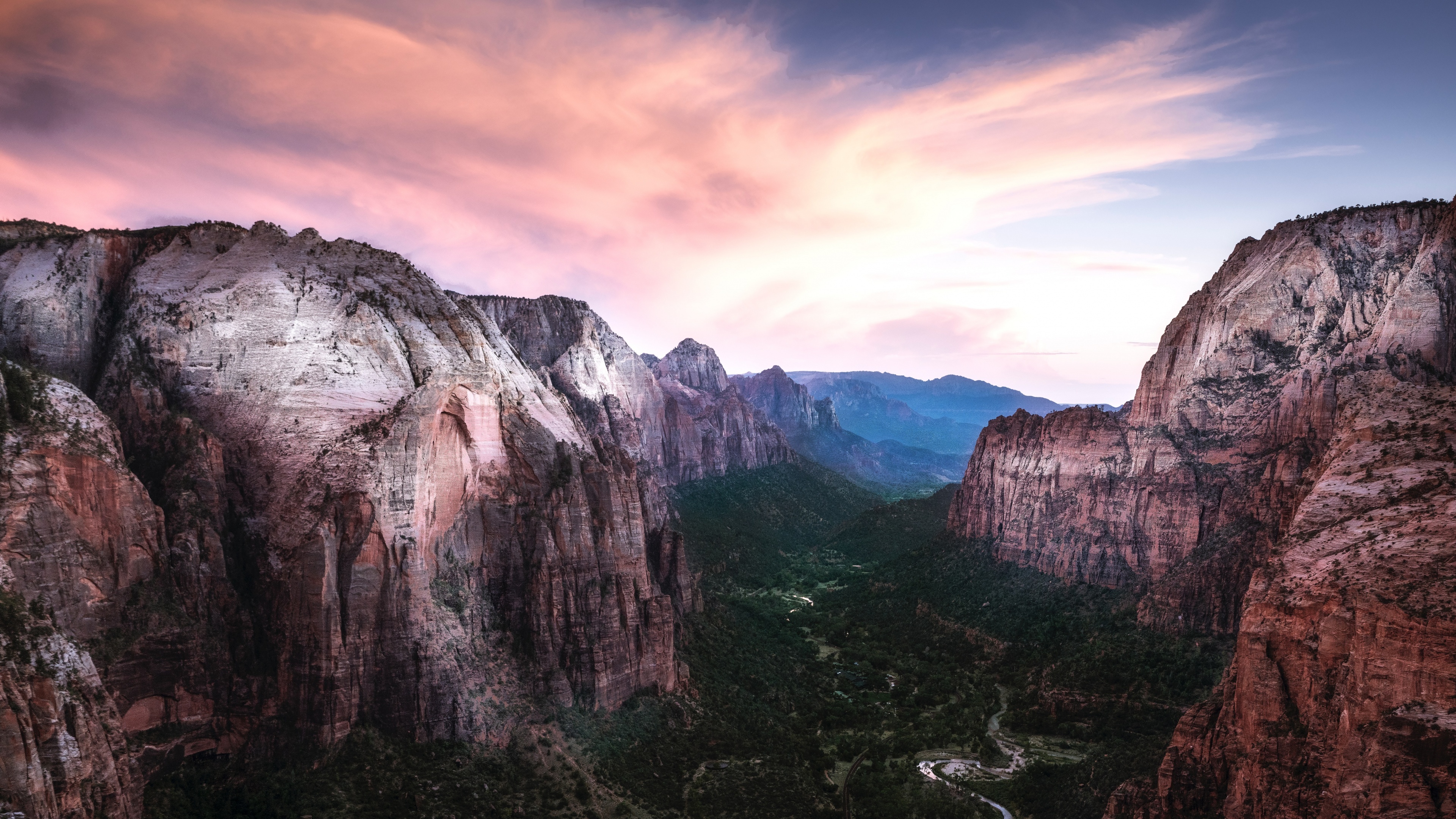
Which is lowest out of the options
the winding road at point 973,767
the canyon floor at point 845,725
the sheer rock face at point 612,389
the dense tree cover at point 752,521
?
the winding road at point 973,767

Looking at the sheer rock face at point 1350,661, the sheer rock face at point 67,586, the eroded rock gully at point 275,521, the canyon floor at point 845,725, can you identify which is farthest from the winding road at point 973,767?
the sheer rock face at point 67,586

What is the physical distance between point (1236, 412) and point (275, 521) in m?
90.1

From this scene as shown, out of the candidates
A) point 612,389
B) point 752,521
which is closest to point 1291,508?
point 612,389

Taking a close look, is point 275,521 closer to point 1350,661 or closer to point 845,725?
point 845,725

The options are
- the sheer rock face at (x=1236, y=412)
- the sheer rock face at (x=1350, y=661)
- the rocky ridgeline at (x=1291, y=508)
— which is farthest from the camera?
the sheer rock face at (x=1236, y=412)

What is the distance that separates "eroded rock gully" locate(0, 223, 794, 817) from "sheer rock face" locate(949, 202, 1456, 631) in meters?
56.5

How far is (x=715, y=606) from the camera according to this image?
94.0 meters

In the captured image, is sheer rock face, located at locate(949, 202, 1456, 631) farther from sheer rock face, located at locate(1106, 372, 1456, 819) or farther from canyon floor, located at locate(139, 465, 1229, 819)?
sheer rock face, located at locate(1106, 372, 1456, 819)

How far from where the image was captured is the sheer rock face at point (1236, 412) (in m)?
70.9

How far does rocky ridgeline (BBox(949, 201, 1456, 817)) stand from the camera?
26.6 metres

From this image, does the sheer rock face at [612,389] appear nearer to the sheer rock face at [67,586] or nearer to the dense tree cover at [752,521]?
the dense tree cover at [752,521]

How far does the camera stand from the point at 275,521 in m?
46.2

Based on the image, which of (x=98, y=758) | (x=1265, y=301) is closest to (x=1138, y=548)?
Answer: (x=1265, y=301)

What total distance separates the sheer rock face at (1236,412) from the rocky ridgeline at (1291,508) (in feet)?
0.72
